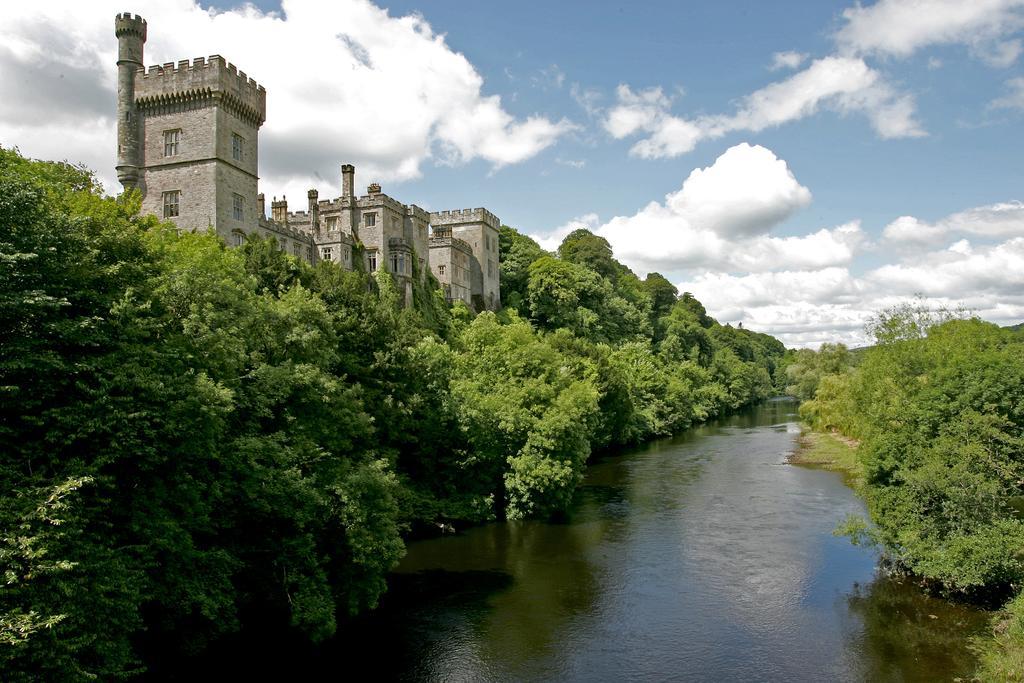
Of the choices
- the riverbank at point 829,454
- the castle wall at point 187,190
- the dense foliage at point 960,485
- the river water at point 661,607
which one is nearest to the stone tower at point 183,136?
the castle wall at point 187,190

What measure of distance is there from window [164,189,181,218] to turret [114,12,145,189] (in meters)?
1.98

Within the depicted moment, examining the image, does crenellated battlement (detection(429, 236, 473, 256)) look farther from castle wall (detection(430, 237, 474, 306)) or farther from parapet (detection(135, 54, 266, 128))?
parapet (detection(135, 54, 266, 128))

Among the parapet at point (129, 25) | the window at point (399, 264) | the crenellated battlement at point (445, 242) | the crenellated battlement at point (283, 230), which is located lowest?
the window at point (399, 264)

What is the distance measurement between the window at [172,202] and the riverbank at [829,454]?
3980cm

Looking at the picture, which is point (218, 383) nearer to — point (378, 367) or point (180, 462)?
point (180, 462)

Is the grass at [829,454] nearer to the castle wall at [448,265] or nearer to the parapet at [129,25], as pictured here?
the castle wall at [448,265]

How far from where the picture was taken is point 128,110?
34406 mm

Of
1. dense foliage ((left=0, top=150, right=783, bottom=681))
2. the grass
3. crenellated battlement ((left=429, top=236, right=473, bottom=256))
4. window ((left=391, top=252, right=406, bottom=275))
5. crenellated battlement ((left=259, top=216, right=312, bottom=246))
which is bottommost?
the grass

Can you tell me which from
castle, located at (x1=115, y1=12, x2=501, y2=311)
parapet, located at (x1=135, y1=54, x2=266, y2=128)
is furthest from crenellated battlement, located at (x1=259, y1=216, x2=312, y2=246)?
parapet, located at (x1=135, y1=54, x2=266, y2=128)

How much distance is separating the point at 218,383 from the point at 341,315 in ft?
40.8

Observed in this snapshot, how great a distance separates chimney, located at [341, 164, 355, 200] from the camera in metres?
49.6

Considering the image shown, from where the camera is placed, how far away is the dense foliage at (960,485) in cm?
2139

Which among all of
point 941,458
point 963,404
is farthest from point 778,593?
point 963,404

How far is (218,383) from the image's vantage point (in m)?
18.0
